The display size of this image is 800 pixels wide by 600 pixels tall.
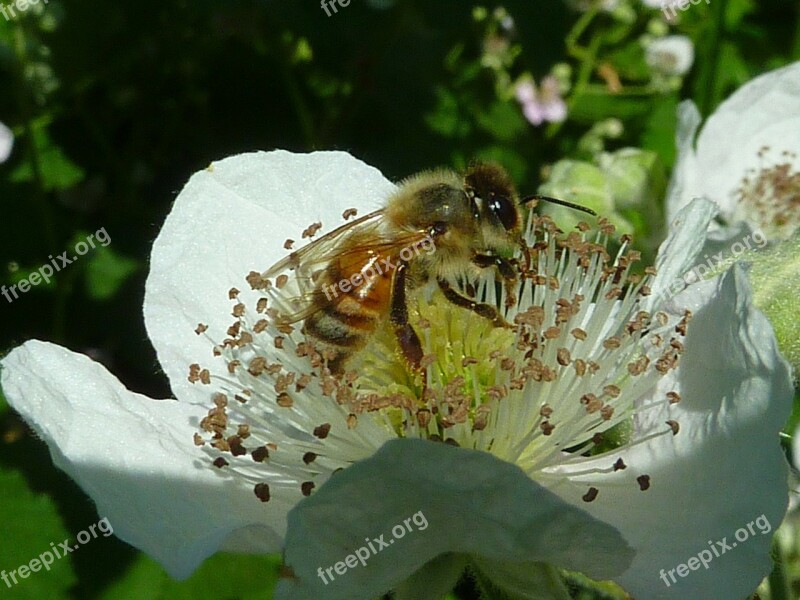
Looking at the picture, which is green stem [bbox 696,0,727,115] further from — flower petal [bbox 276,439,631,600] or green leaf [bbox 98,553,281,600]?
flower petal [bbox 276,439,631,600]

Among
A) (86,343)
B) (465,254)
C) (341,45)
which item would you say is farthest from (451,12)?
(86,343)

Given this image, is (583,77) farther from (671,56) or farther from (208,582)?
Result: (208,582)

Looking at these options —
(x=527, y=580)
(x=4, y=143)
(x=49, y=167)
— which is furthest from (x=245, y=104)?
(x=527, y=580)

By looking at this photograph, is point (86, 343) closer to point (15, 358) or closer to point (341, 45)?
point (341, 45)

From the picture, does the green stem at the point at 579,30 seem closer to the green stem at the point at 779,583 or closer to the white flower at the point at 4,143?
the white flower at the point at 4,143

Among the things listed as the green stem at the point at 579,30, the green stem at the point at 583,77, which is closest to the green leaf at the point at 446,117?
the green stem at the point at 583,77

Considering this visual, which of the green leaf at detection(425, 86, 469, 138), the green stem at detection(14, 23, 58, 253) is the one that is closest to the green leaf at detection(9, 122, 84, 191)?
the green stem at detection(14, 23, 58, 253)
